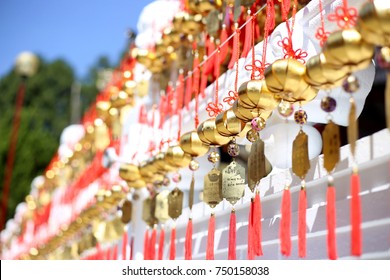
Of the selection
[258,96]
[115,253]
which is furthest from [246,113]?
[115,253]

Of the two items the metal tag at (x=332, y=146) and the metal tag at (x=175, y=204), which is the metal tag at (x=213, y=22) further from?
the metal tag at (x=332, y=146)

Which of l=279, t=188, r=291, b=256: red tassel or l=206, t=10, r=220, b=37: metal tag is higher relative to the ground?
l=206, t=10, r=220, b=37: metal tag

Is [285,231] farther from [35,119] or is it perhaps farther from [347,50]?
[35,119]

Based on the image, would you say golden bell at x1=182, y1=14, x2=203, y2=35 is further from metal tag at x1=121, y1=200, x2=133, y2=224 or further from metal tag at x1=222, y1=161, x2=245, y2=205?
metal tag at x1=222, y1=161, x2=245, y2=205

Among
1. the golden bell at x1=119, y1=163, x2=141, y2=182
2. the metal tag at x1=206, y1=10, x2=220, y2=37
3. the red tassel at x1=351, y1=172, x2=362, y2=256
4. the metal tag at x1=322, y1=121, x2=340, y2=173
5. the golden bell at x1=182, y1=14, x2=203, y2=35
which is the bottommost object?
the red tassel at x1=351, y1=172, x2=362, y2=256

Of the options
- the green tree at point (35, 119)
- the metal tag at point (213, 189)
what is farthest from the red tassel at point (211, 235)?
the green tree at point (35, 119)

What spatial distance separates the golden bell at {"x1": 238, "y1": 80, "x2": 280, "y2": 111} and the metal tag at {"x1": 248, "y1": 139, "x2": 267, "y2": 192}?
10 centimetres

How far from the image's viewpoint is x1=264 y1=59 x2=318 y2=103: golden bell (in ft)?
3.25

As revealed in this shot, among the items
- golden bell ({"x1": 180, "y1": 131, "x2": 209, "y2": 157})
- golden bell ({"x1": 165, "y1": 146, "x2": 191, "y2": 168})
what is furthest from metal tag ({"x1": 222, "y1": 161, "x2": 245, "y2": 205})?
golden bell ({"x1": 165, "y1": 146, "x2": 191, "y2": 168})

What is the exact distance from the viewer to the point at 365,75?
47.6 inches

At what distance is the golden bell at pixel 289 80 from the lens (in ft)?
3.25

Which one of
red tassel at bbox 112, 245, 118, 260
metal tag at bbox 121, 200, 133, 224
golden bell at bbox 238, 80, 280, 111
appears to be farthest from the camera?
red tassel at bbox 112, 245, 118, 260

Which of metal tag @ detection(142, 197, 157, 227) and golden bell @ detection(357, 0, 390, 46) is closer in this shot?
golden bell @ detection(357, 0, 390, 46)

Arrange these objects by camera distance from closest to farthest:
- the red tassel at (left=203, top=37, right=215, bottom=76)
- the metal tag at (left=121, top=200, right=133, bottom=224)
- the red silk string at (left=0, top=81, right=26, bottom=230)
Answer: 1. the red tassel at (left=203, top=37, right=215, bottom=76)
2. the metal tag at (left=121, top=200, right=133, bottom=224)
3. the red silk string at (left=0, top=81, right=26, bottom=230)
